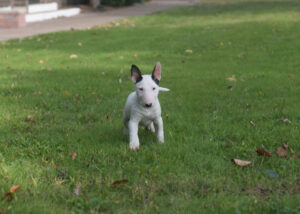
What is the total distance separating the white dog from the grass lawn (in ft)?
0.58

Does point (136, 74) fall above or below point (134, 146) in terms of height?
above

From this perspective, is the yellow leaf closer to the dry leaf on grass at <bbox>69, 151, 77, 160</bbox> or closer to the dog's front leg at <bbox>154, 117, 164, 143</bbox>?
the dog's front leg at <bbox>154, 117, 164, 143</bbox>

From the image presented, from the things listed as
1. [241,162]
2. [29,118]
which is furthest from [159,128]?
[29,118]

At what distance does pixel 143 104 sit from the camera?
408 centimetres

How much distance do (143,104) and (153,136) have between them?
30.1 inches

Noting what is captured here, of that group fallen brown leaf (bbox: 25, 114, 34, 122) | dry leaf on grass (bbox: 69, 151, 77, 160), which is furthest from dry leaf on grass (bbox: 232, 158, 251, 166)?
fallen brown leaf (bbox: 25, 114, 34, 122)

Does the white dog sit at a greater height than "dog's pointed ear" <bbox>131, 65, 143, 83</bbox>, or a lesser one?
lesser

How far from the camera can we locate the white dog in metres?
4.02

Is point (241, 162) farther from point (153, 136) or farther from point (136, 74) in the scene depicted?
point (136, 74)

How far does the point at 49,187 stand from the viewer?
11.0ft

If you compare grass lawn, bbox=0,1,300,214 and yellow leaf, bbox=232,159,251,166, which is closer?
→ grass lawn, bbox=0,1,300,214

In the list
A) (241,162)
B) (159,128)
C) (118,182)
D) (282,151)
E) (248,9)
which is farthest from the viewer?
(248,9)

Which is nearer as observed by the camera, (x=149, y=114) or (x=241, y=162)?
(x=241, y=162)

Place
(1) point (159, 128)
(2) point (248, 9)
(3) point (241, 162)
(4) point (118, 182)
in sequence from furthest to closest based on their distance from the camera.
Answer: (2) point (248, 9)
(1) point (159, 128)
(3) point (241, 162)
(4) point (118, 182)
